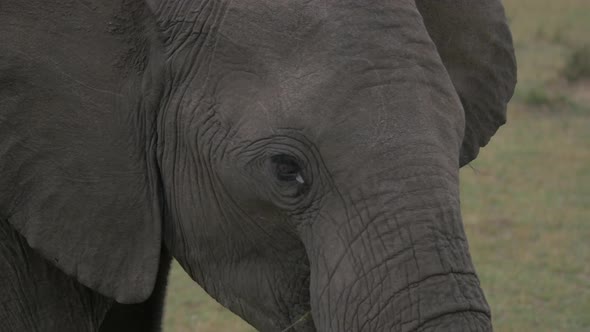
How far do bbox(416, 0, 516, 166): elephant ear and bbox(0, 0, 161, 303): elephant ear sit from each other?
24.9 inches

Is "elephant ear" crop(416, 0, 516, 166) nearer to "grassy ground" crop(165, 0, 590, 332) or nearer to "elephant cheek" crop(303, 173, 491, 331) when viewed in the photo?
"grassy ground" crop(165, 0, 590, 332)

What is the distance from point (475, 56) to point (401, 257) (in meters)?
0.77

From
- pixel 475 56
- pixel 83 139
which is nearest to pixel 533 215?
→ pixel 475 56

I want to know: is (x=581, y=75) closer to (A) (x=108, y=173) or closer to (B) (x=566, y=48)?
(B) (x=566, y=48)

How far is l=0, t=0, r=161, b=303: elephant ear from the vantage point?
2674 millimetres

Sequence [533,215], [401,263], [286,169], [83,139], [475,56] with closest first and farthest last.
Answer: [401,263], [286,169], [83,139], [475,56], [533,215]

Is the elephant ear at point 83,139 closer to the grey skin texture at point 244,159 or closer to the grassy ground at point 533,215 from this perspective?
the grey skin texture at point 244,159

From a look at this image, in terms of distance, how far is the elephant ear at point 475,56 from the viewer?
2891mm

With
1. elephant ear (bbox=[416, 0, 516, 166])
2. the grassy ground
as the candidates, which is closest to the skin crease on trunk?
elephant ear (bbox=[416, 0, 516, 166])

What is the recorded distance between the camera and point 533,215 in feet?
24.5

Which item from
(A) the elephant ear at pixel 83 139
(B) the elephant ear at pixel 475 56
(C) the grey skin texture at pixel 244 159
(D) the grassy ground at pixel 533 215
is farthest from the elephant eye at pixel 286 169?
(D) the grassy ground at pixel 533 215

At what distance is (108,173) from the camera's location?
2709 millimetres

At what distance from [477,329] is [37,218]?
0.92 m

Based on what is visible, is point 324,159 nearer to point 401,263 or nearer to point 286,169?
point 286,169
